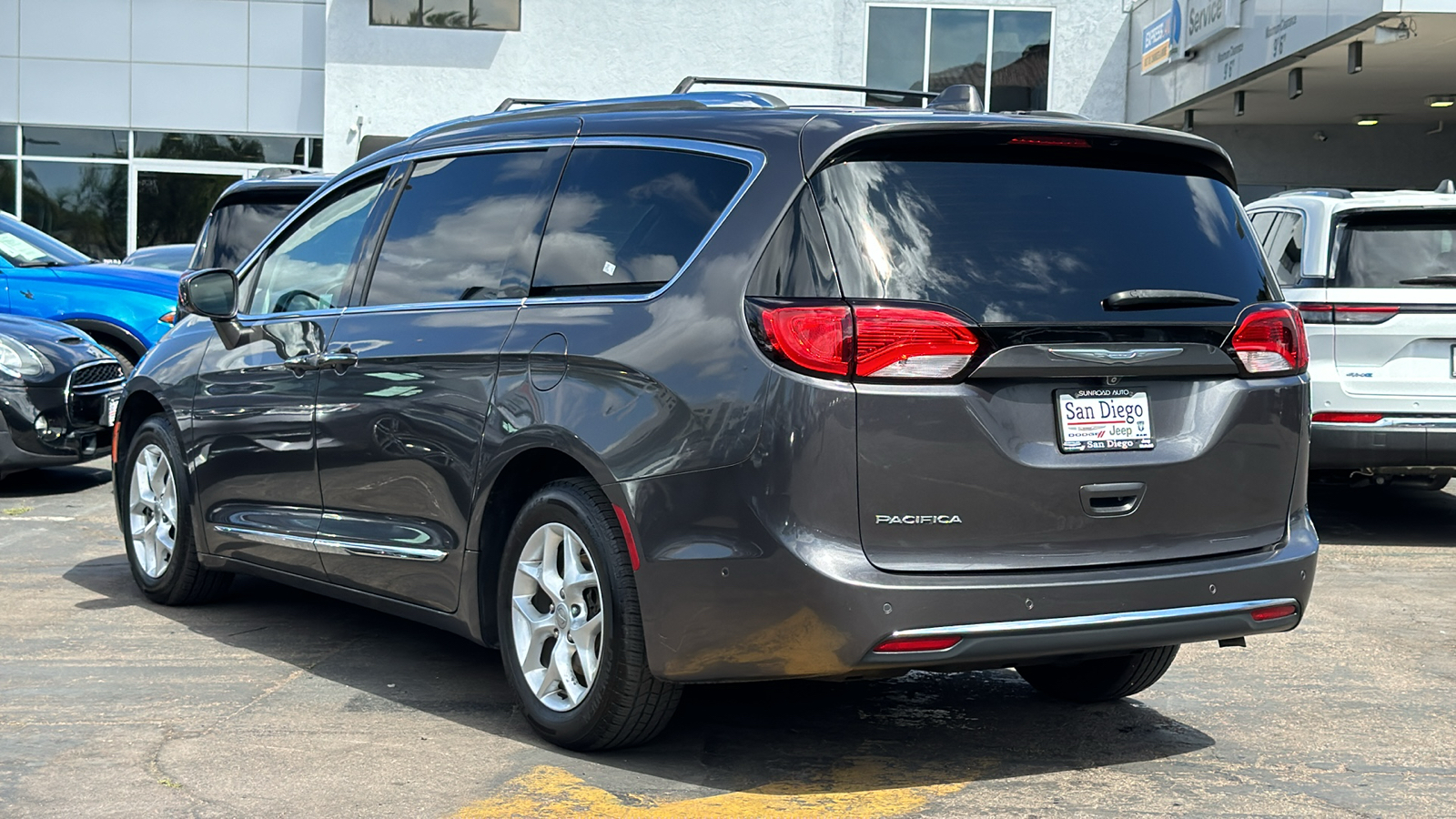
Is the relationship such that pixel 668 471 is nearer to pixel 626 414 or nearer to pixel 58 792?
pixel 626 414

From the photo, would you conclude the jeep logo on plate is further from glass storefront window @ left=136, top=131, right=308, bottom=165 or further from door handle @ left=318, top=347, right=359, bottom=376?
glass storefront window @ left=136, top=131, right=308, bottom=165

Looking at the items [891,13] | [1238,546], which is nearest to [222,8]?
[891,13]

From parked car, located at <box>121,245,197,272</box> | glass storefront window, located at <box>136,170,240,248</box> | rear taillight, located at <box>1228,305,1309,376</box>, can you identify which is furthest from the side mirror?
glass storefront window, located at <box>136,170,240,248</box>

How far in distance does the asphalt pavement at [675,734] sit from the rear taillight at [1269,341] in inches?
43.6

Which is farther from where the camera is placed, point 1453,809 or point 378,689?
point 378,689

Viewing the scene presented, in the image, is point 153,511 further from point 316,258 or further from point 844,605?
point 844,605

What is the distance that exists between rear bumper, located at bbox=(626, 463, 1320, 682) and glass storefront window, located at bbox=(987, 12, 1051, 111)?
24.1m

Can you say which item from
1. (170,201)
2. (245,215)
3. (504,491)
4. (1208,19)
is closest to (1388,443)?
(504,491)

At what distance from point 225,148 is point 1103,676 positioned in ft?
84.3

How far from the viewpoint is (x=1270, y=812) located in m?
4.18

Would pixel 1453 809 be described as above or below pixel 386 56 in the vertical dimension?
below

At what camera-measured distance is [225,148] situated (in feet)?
93.4

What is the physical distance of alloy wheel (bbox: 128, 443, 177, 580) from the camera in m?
6.60

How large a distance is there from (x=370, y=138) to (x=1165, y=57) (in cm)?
1200
